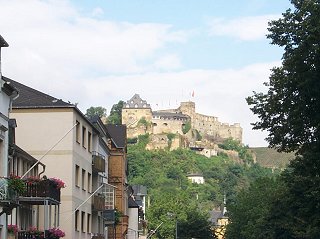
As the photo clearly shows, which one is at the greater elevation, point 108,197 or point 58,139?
point 58,139

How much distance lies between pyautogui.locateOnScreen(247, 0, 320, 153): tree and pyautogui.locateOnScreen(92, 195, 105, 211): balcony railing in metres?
15.6

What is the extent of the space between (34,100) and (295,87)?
1523cm

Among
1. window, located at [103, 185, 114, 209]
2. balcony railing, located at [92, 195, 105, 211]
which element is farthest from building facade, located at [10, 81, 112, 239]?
window, located at [103, 185, 114, 209]

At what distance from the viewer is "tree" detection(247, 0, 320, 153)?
1697 inches

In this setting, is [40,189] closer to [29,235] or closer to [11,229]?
[29,235]

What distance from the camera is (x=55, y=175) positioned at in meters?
52.2

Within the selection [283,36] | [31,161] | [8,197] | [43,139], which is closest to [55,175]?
[43,139]

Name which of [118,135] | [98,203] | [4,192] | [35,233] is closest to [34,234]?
[35,233]

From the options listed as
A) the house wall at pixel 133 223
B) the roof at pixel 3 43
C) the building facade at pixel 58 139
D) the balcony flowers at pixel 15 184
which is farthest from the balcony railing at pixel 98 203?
the roof at pixel 3 43

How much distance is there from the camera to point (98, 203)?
6188cm

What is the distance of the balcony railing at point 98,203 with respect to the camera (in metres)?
61.0

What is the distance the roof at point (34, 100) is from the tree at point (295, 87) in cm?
1060

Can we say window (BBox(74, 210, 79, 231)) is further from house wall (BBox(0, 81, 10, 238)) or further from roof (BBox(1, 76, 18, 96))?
roof (BBox(1, 76, 18, 96))

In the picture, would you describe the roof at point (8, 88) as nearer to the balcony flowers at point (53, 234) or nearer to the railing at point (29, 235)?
the railing at point (29, 235)
